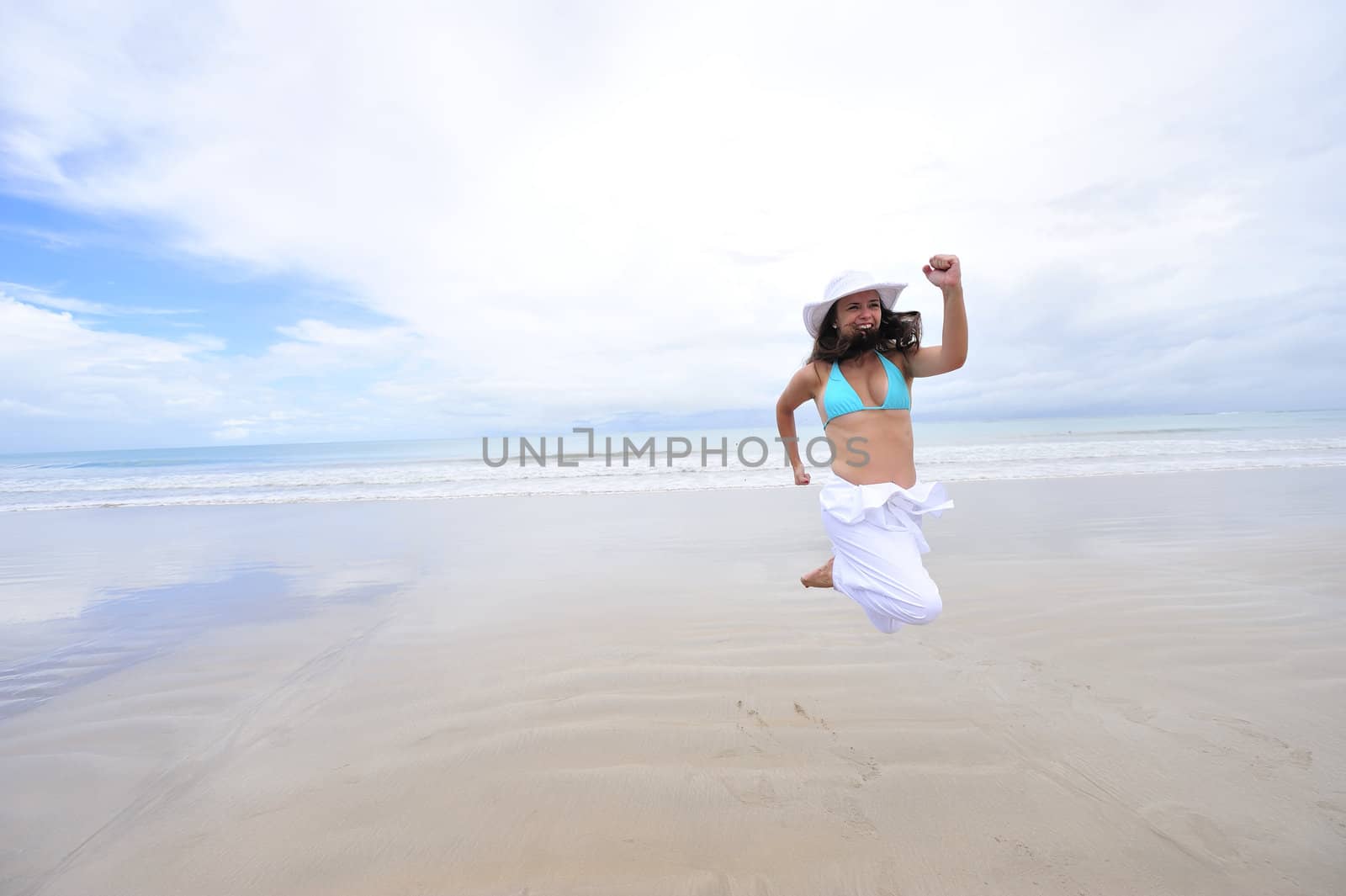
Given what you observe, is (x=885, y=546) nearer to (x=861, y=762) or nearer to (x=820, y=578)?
(x=820, y=578)

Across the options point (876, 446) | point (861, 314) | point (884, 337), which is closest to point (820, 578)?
point (876, 446)

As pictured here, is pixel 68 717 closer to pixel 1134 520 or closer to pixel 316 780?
pixel 316 780

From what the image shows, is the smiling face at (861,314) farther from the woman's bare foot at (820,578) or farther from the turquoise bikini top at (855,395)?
the woman's bare foot at (820,578)

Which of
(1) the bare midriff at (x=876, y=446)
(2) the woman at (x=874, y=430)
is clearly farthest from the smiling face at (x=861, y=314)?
(1) the bare midriff at (x=876, y=446)

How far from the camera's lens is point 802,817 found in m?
2.99

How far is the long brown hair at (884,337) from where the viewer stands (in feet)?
11.6

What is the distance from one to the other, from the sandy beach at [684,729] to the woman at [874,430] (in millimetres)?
987

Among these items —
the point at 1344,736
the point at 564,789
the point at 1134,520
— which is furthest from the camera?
the point at 1134,520

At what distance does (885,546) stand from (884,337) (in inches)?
43.8

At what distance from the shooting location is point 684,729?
383 centimetres

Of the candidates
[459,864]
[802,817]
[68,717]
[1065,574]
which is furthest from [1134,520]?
[68,717]

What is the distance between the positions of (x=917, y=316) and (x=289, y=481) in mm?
23050

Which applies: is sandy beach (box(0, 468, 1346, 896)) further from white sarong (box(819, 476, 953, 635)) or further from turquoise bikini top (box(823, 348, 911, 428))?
turquoise bikini top (box(823, 348, 911, 428))

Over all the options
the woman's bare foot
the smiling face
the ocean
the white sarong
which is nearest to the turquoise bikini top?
the smiling face
